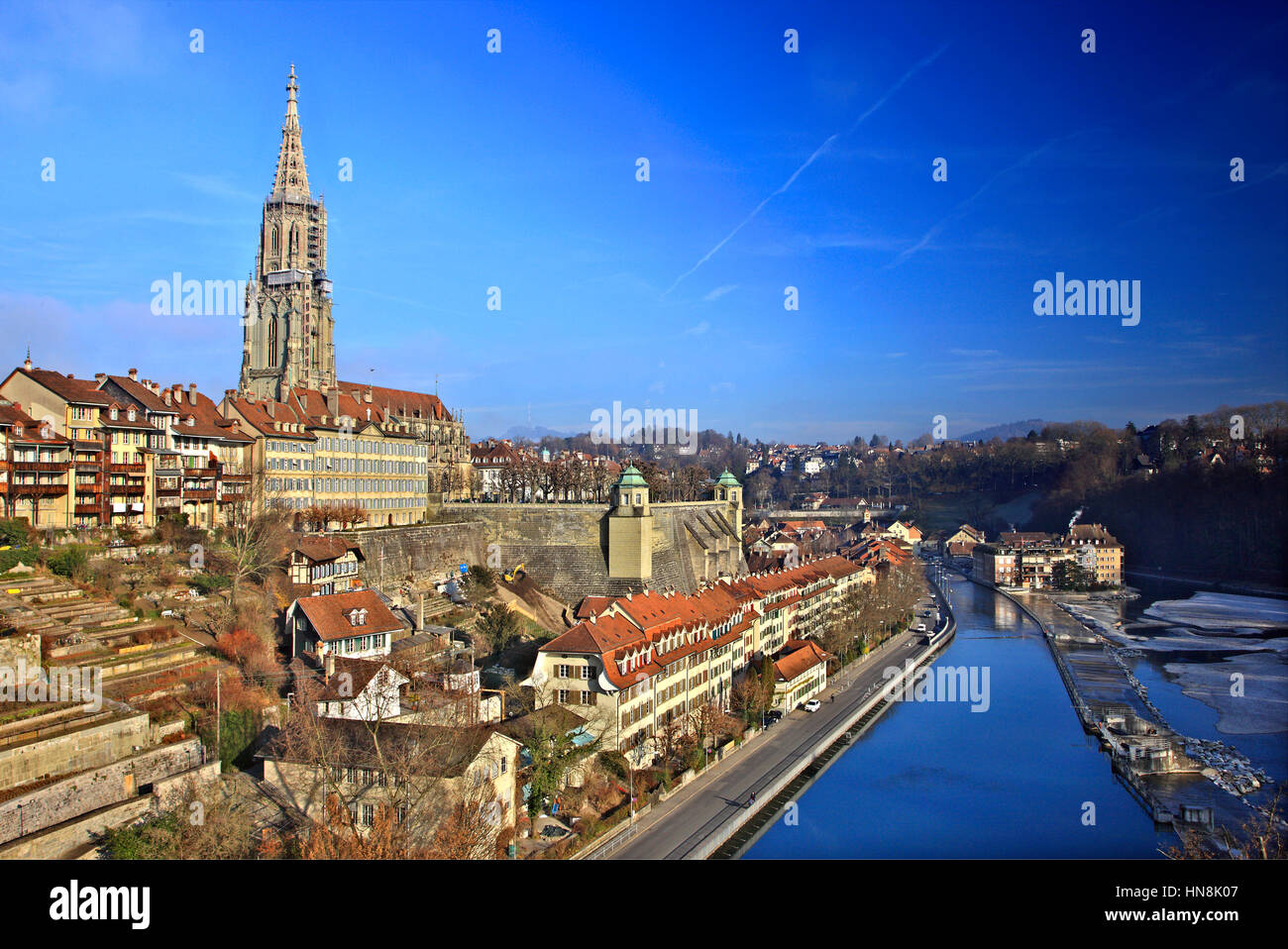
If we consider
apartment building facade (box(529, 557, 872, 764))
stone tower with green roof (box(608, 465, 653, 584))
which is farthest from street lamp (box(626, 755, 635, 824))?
stone tower with green roof (box(608, 465, 653, 584))

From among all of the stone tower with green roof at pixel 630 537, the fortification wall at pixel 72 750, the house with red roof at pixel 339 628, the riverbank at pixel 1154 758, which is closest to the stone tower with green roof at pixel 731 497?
the stone tower with green roof at pixel 630 537

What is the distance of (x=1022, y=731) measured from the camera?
56.5ft

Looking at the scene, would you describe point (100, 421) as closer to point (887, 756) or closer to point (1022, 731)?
point (887, 756)

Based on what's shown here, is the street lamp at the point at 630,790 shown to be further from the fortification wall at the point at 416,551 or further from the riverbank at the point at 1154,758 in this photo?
the fortification wall at the point at 416,551

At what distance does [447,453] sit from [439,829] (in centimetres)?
2639

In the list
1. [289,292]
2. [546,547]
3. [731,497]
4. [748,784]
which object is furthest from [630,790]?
[289,292]

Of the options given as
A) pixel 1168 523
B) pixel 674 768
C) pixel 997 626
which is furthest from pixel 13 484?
pixel 1168 523

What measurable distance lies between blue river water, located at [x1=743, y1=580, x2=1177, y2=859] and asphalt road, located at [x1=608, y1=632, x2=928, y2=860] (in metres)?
0.57

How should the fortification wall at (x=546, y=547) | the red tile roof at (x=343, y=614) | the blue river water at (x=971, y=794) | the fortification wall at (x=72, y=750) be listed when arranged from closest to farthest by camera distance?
the fortification wall at (x=72, y=750) → the blue river water at (x=971, y=794) → the red tile roof at (x=343, y=614) → the fortification wall at (x=546, y=547)

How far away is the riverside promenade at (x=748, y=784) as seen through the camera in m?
10.6

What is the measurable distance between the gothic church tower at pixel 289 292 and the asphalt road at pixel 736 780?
21057mm

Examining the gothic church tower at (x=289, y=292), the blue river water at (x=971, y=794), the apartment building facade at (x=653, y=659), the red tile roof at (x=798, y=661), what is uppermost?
the gothic church tower at (x=289, y=292)

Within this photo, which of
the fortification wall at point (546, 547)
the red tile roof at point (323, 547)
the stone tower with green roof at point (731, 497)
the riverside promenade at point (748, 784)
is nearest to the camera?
the riverside promenade at point (748, 784)

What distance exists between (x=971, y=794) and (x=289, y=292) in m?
27.3
